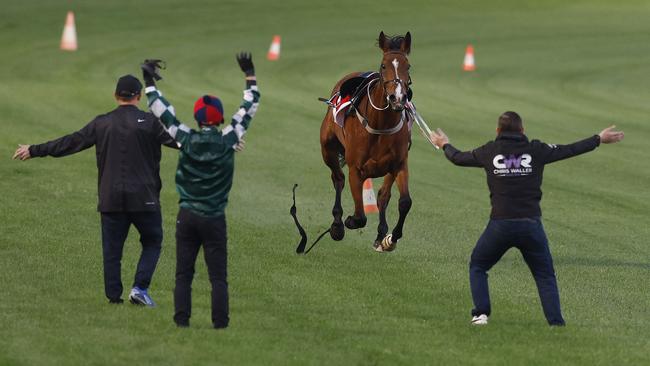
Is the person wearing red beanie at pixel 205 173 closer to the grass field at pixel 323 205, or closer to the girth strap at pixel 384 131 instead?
the grass field at pixel 323 205

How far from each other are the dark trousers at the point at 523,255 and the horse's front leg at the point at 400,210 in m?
3.52

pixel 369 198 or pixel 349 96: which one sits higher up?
pixel 349 96

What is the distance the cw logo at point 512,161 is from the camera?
455 inches

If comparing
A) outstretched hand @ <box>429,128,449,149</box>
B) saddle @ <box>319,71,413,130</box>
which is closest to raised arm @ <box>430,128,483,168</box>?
outstretched hand @ <box>429,128,449,149</box>

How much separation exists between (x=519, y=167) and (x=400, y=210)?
3947 millimetres

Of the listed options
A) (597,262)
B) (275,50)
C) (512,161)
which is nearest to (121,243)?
(512,161)

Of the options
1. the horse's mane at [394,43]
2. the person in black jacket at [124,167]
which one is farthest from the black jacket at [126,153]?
the horse's mane at [394,43]

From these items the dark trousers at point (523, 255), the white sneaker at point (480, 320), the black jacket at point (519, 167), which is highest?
the black jacket at point (519, 167)

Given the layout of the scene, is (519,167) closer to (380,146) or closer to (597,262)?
(380,146)

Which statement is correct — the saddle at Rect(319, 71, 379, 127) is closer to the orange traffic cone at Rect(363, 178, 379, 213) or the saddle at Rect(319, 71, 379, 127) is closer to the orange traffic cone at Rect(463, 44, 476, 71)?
the orange traffic cone at Rect(363, 178, 379, 213)

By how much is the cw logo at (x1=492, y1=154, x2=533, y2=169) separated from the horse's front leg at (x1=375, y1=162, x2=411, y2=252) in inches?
146

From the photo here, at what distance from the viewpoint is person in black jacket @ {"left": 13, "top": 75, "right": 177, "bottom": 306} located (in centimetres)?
1196

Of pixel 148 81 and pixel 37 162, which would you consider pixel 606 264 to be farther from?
pixel 37 162

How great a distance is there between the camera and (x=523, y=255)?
1178 cm
